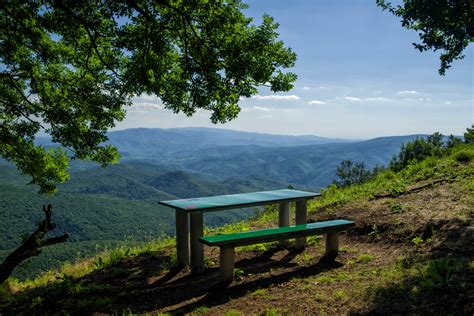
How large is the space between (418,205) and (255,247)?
396 centimetres

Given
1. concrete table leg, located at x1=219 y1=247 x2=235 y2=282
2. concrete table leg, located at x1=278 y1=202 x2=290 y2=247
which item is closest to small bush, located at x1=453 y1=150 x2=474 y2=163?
concrete table leg, located at x1=278 y1=202 x2=290 y2=247

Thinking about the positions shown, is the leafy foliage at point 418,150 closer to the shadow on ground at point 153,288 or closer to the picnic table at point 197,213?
the picnic table at point 197,213

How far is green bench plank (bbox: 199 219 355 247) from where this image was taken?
6.35 meters

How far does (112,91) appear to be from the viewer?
10742mm

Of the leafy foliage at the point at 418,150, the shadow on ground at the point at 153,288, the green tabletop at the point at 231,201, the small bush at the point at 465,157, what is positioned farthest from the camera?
the leafy foliage at the point at 418,150

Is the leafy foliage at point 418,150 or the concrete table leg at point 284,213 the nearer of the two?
the concrete table leg at point 284,213

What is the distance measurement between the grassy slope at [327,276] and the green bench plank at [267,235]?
623 mm

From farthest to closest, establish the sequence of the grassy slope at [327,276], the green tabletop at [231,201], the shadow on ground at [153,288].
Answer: the green tabletop at [231,201]
the shadow on ground at [153,288]
the grassy slope at [327,276]

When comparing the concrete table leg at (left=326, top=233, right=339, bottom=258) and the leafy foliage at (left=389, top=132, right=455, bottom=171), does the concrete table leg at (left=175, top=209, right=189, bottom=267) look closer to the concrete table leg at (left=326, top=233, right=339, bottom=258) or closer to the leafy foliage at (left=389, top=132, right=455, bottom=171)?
the concrete table leg at (left=326, top=233, right=339, bottom=258)

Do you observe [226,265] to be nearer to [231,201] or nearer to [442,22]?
[231,201]

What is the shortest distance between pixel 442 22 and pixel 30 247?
1097 centimetres

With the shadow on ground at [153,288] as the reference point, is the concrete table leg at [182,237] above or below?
above

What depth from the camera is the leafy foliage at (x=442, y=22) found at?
32.8ft

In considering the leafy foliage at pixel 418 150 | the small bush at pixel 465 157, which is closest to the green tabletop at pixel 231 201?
the small bush at pixel 465 157
